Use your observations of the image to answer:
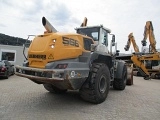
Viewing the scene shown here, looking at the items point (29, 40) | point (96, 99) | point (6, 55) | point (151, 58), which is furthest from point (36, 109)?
point (6, 55)

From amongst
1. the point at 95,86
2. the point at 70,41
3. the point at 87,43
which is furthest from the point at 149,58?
the point at 70,41

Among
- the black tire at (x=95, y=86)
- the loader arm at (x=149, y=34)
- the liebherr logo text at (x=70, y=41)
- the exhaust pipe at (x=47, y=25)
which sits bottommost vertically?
the black tire at (x=95, y=86)

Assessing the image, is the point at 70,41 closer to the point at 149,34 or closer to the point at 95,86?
the point at 95,86

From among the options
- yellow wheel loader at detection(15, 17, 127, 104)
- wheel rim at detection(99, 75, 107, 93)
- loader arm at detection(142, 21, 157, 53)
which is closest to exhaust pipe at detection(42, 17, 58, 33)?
yellow wheel loader at detection(15, 17, 127, 104)

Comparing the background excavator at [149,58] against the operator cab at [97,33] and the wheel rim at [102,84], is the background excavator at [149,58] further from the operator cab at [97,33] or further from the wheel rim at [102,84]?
the wheel rim at [102,84]

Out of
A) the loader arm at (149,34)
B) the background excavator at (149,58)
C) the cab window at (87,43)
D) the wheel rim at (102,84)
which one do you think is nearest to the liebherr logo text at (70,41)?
the cab window at (87,43)

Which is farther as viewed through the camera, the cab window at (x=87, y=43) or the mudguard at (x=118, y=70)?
the mudguard at (x=118, y=70)

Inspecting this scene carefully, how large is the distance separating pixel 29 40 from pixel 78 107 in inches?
103

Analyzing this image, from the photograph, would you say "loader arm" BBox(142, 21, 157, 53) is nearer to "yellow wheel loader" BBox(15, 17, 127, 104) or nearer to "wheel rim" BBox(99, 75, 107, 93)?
"wheel rim" BBox(99, 75, 107, 93)

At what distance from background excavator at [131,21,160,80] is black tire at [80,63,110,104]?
497 inches

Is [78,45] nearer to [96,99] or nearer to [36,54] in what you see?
[36,54]

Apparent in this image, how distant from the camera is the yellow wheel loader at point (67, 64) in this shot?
5590mm

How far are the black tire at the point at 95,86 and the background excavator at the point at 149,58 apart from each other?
12628mm

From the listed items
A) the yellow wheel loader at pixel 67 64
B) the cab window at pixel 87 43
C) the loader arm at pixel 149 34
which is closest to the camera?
the yellow wheel loader at pixel 67 64
